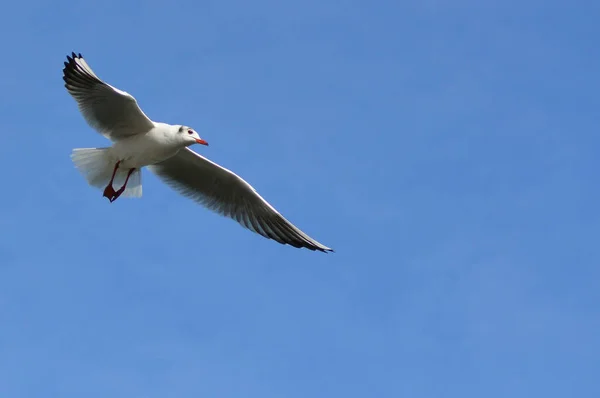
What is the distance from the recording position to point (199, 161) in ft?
44.3

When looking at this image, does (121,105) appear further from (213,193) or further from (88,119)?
(213,193)

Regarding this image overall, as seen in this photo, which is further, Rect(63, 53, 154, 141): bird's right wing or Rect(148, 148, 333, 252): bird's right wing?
Rect(148, 148, 333, 252): bird's right wing

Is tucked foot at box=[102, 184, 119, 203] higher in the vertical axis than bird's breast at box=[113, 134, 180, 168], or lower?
lower

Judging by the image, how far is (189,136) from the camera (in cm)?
1262

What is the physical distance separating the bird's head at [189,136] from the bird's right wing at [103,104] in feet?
1.24

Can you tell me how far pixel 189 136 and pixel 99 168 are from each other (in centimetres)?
126

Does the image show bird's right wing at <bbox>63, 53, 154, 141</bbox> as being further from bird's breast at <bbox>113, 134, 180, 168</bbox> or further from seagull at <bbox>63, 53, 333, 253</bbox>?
bird's breast at <bbox>113, 134, 180, 168</bbox>

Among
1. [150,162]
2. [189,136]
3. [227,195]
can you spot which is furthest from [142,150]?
[227,195]

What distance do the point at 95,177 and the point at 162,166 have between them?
3.23ft

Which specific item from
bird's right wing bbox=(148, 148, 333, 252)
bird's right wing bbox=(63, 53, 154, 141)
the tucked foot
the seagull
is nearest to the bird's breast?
the seagull

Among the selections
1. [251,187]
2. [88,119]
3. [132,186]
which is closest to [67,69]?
[88,119]

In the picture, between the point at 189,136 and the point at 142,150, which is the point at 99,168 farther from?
the point at 189,136

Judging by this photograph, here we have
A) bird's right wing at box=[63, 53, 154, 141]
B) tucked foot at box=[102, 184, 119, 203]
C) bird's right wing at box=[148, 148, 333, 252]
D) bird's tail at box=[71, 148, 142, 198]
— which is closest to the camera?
bird's right wing at box=[63, 53, 154, 141]

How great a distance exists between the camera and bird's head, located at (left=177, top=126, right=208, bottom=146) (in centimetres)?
1261
